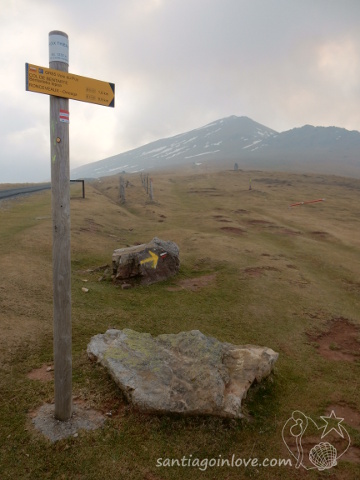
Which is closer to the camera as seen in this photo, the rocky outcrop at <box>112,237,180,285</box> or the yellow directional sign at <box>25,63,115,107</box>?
the yellow directional sign at <box>25,63,115,107</box>

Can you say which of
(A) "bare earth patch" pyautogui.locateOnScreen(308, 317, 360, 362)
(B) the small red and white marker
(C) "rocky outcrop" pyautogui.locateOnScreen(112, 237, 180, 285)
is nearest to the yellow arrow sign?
(C) "rocky outcrop" pyautogui.locateOnScreen(112, 237, 180, 285)

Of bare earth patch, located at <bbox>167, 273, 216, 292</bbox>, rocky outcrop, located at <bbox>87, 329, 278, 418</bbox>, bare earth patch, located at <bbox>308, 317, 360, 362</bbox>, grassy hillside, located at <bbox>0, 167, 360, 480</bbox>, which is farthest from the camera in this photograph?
bare earth patch, located at <bbox>167, 273, 216, 292</bbox>

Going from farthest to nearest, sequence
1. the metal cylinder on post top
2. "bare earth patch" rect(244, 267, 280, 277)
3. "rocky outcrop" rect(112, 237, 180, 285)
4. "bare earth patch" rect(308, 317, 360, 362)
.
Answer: "bare earth patch" rect(244, 267, 280, 277) → "rocky outcrop" rect(112, 237, 180, 285) → "bare earth patch" rect(308, 317, 360, 362) → the metal cylinder on post top

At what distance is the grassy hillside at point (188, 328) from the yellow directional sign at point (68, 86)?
6.43 metres

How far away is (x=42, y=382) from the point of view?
8094 mm

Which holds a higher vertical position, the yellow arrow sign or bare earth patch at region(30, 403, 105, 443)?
the yellow arrow sign

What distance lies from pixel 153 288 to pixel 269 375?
8117 mm

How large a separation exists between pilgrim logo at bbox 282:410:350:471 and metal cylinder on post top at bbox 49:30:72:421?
189 inches

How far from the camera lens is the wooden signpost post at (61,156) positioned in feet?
18.4

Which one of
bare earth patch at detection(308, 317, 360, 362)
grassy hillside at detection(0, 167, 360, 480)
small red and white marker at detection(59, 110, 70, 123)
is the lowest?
bare earth patch at detection(308, 317, 360, 362)

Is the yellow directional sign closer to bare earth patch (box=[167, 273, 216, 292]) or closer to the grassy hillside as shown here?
the grassy hillside

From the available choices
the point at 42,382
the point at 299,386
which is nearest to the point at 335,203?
the point at 299,386

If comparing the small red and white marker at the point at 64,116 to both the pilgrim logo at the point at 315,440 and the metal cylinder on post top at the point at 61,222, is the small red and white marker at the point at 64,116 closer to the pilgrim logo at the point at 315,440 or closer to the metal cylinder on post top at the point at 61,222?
the metal cylinder on post top at the point at 61,222

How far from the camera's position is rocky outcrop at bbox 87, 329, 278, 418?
7270mm
